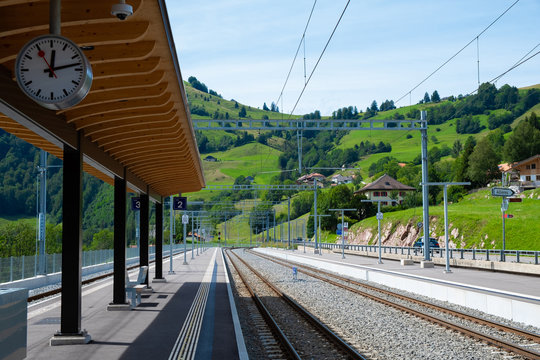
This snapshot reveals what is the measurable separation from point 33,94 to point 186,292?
15.6m

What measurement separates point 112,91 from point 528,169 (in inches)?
4569

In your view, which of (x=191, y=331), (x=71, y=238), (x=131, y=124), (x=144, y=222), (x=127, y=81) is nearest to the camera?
(x=127, y=81)

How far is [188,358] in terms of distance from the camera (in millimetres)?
9477

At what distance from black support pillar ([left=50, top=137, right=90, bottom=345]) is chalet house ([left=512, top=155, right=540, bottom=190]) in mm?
106716

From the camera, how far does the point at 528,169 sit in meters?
114

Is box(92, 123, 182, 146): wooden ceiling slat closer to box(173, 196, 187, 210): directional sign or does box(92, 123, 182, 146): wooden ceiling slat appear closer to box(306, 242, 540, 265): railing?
box(173, 196, 187, 210): directional sign

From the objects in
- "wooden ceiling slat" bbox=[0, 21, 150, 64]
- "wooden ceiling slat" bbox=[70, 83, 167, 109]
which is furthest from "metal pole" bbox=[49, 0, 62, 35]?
"wooden ceiling slat" bbox=[70, 83, 167, 109]

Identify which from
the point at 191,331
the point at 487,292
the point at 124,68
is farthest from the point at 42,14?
the point at 487,292

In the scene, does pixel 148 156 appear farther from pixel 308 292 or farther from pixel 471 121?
pixel 471 121

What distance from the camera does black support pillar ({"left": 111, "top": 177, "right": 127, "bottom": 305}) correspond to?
48.5 feet

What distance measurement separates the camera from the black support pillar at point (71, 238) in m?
10.5

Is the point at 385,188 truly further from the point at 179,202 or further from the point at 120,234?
the point at 120,234

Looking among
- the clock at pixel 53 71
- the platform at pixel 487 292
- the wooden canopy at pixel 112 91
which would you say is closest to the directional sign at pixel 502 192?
the platform at pixel 487 292

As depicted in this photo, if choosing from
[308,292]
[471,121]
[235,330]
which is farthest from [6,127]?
[471,121]
